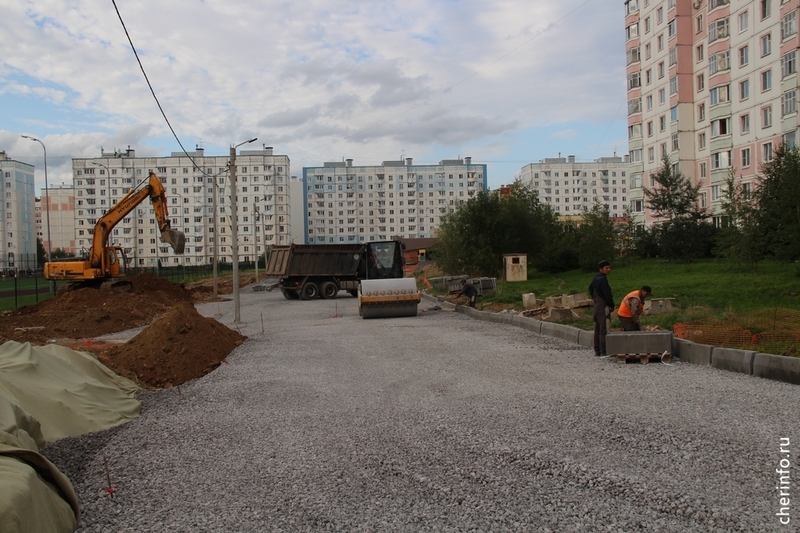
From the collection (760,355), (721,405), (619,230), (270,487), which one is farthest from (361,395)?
(619,230)

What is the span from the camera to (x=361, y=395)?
8594 millimetres

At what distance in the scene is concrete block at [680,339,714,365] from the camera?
33.2ft

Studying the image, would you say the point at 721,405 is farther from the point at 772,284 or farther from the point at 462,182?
the point at 462,182

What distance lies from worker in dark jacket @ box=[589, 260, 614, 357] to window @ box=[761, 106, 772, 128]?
34840mm

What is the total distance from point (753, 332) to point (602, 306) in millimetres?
2521

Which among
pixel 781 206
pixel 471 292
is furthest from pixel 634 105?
pixel 471 292

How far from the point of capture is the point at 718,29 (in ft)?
145

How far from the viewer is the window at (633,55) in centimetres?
5688

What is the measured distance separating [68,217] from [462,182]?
79.0 meters

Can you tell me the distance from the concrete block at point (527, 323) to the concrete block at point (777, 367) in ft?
21.5

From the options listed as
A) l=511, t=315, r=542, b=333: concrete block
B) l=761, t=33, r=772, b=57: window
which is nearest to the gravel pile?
l=511, t=315, r=542, b=333: concrete block

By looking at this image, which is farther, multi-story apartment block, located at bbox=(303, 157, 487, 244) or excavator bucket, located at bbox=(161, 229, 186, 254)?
multi-story apartment block, located at bbox=(303, 157, 487, 244)

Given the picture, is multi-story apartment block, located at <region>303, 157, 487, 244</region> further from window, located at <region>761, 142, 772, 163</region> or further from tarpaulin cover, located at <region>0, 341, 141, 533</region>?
tarpaulin cover, located at <region>0, 341, 141, 533</region>

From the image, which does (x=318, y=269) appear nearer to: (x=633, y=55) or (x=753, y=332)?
(x=753, y=332)
